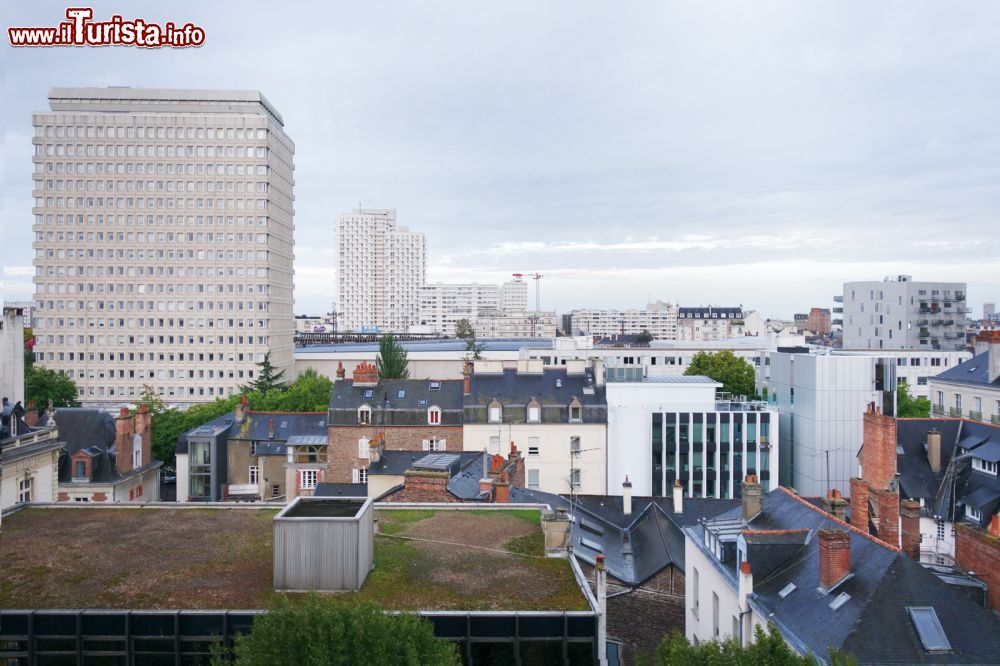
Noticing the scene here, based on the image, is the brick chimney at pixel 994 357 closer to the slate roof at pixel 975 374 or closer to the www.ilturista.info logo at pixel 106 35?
the slate roof at pixel 975 374

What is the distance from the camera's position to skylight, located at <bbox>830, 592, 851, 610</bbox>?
58.0ft

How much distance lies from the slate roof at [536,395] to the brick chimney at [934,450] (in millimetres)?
17224

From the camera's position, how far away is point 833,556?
18359mm

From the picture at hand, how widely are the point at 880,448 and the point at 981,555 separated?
540 inches

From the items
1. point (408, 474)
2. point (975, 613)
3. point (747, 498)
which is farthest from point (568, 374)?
point (975, 613)

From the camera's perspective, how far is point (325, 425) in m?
49.3

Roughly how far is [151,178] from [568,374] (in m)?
75.5

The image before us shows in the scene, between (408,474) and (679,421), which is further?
(679,421)

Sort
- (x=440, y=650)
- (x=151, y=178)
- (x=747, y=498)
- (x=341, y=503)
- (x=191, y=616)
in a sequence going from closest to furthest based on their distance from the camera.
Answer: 1. (x=440, y=650)
2. (x=191, y=616)
3. (x=341, y=503)
4. (x=747, y=498)
5. (x=151, y=178)

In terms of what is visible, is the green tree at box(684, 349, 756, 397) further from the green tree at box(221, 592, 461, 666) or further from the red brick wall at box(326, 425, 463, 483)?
the green tree at box(221, 592, 461, 666)

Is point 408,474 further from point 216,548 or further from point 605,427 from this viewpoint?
point 605,427

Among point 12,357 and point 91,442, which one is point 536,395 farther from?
point 12,357

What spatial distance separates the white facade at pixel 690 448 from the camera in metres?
48.2

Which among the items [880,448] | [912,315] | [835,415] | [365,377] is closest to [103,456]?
[365,377]
